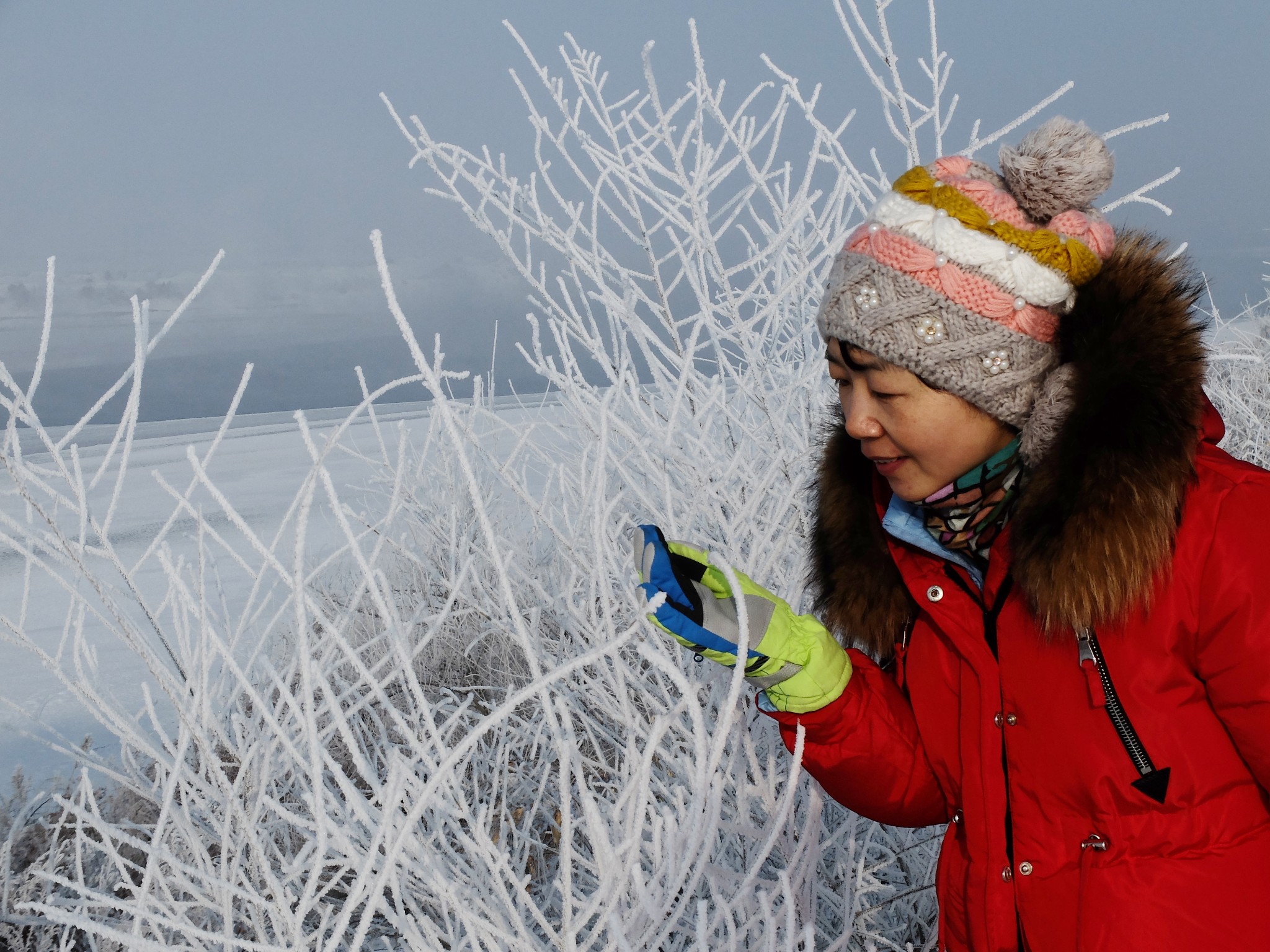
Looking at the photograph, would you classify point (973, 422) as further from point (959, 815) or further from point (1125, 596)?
point (959, 815)

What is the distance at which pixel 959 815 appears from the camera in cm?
128

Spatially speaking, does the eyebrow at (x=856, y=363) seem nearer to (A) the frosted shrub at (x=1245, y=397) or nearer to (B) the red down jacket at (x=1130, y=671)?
(B) the red down jacket at (x=1130, y=671)

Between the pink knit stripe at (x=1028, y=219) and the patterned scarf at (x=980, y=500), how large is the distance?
0.87 ft

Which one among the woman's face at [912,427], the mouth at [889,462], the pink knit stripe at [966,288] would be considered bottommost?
the mouth at [889,462]

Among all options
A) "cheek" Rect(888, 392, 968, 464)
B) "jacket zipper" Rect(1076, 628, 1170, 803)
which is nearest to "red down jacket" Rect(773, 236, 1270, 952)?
"jacket zipper" Rect(1076, 628, 1170, 803)

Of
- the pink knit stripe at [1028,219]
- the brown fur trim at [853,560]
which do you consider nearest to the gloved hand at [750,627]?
the brown fur trim at [853,560]

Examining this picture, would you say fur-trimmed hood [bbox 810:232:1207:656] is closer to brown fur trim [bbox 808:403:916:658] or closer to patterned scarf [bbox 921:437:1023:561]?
patterned scarf [bbox 921:437:1023:561]

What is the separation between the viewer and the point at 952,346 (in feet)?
3.59

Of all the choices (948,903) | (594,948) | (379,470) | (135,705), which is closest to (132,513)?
(135,705)

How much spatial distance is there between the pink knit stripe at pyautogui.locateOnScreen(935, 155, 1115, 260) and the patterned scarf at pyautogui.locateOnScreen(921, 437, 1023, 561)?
0.87ft

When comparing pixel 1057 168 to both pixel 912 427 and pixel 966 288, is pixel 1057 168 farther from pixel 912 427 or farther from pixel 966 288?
pixel 912 427

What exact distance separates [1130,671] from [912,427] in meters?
0.38

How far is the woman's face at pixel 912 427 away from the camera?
1.13 meters

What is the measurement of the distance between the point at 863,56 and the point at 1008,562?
1489mm
